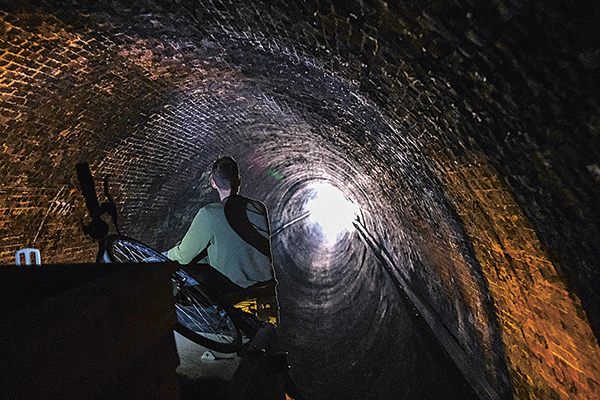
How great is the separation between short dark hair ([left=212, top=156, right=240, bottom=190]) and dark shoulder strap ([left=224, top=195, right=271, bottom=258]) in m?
0.19

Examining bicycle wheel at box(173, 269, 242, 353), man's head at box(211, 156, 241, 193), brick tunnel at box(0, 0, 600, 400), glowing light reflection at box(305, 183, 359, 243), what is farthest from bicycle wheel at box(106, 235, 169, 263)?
glowing light reflection at box(305, 183, 359, 243)

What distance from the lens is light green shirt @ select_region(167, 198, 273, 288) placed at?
3.37 m

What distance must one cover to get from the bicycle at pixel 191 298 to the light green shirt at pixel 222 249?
0.43 meters

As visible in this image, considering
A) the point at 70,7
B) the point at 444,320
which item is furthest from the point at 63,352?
the point at 444,320

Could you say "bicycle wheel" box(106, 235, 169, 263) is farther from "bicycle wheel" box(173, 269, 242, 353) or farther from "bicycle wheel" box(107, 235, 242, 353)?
"bicycle wheel" box(173, 269, 242, 353)

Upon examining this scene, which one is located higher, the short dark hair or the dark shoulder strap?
the short dark hair

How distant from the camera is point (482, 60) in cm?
191

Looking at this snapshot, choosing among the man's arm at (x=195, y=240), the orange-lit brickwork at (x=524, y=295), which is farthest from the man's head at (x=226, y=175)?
the orange-lit brickwork at (x=524, y=295)

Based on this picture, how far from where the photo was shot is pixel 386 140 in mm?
4086

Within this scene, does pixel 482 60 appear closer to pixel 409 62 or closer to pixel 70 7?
pixel 409 62

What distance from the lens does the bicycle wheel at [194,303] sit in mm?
2666

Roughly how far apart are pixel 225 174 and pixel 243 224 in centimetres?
58

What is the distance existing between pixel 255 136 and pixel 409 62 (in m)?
5.58

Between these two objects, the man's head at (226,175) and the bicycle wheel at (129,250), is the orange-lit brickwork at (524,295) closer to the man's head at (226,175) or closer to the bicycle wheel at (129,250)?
the man's head at (226,175)
